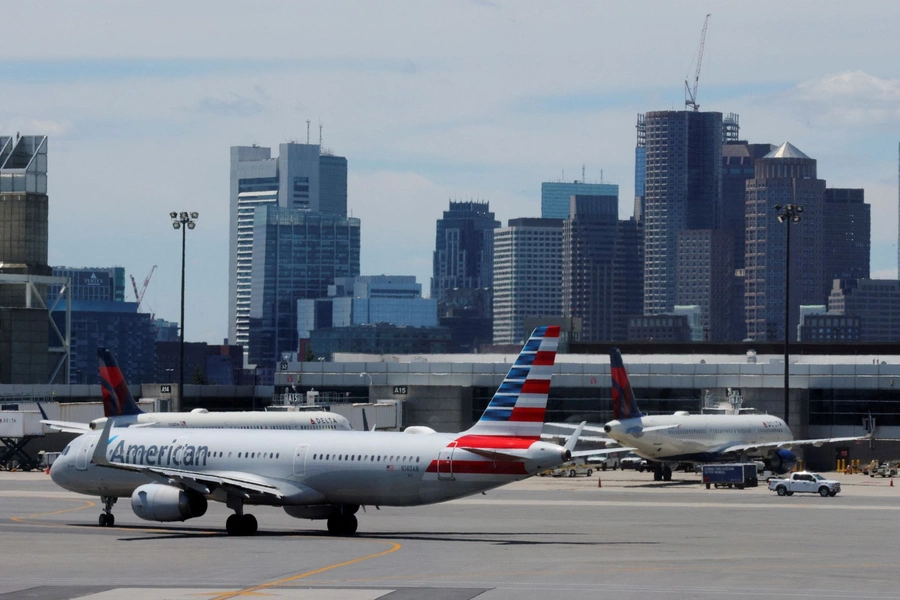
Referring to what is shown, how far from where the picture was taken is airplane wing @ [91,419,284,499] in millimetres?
53188

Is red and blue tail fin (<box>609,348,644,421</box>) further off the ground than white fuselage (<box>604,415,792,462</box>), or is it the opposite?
red and blue tail fin (<box>609,348,644,421</box>)

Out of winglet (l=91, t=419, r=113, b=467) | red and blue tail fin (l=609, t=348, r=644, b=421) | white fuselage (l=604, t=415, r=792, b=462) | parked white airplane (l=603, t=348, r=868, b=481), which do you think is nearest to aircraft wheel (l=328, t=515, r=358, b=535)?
winglet (l=91, t=419, r=113, b=467)

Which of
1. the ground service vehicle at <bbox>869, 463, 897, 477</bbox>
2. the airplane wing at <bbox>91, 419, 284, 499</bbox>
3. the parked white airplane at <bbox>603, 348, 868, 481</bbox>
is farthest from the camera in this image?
the ground service vehicle at <bbox>869, 463, 897, 477</bbox>

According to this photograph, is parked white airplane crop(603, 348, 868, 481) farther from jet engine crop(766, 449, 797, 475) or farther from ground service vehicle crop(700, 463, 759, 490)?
ground service vehicle crop(700, 463, 759, 490)

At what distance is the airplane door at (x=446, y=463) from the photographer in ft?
173

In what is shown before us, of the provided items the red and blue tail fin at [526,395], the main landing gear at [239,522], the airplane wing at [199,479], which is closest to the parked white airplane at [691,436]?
the red and blue tail fin at [526,395]

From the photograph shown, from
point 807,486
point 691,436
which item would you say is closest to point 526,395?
point 807,486

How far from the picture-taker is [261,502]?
54656mm

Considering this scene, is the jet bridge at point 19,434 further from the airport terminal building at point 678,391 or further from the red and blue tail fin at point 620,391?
the red and blue tail fin at point 620,391

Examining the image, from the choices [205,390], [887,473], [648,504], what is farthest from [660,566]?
[205,390]

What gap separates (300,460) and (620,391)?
46243 mm

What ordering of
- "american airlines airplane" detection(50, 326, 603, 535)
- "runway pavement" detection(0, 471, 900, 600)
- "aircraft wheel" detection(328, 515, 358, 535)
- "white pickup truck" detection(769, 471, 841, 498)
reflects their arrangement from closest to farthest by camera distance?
"runway pavement" detection(0, 471, 900, 600), "american airlines airplane" detection(50, 326, 603, 535), "aircraft wheel" detection(328, 515, 358, 535), "white pickup truck" detection(769, 471, 841, 498)

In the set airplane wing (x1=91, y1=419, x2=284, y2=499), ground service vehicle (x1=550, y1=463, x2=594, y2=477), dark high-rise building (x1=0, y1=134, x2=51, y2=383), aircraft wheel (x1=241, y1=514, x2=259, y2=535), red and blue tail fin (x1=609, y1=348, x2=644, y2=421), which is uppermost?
dark high-rise building (x1=0, y1=134, x2=51, y2=383)

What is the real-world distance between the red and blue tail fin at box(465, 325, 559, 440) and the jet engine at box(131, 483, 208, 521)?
10.4 meters
